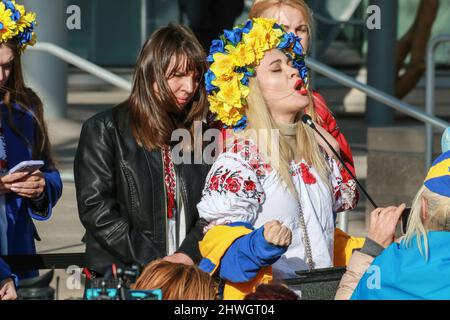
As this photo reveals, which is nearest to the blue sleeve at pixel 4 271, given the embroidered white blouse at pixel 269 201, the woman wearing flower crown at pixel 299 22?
the embroidered white blouse at pixel 269 201

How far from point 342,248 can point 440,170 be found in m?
0.88

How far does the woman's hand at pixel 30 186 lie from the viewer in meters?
4.60

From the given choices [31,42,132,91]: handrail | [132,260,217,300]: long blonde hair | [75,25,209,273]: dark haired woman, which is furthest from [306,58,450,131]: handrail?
[132,260,217,300]: long blonde hair

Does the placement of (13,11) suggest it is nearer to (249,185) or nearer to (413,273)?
(249,185)

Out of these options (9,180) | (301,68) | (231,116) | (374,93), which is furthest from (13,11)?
(374,93)

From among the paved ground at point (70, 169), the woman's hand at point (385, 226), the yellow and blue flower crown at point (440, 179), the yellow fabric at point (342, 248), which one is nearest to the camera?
the yellow and blue flower crown at point (440, 179)

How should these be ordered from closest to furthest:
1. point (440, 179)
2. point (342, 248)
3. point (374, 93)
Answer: point (440, 179)
point (342, 248)
point (374, 93)

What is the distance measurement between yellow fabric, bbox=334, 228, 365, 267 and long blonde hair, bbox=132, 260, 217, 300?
0.95m

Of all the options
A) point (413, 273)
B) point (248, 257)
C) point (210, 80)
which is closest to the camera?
point (413, 273)

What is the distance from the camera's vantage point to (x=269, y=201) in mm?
4137

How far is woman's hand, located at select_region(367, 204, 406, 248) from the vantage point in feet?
12.7

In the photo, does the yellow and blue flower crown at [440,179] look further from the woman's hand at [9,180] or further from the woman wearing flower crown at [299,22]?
the woman's hand at [9,180]

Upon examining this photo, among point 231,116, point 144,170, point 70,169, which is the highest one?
point 231,116

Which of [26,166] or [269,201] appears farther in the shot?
[26,166]
